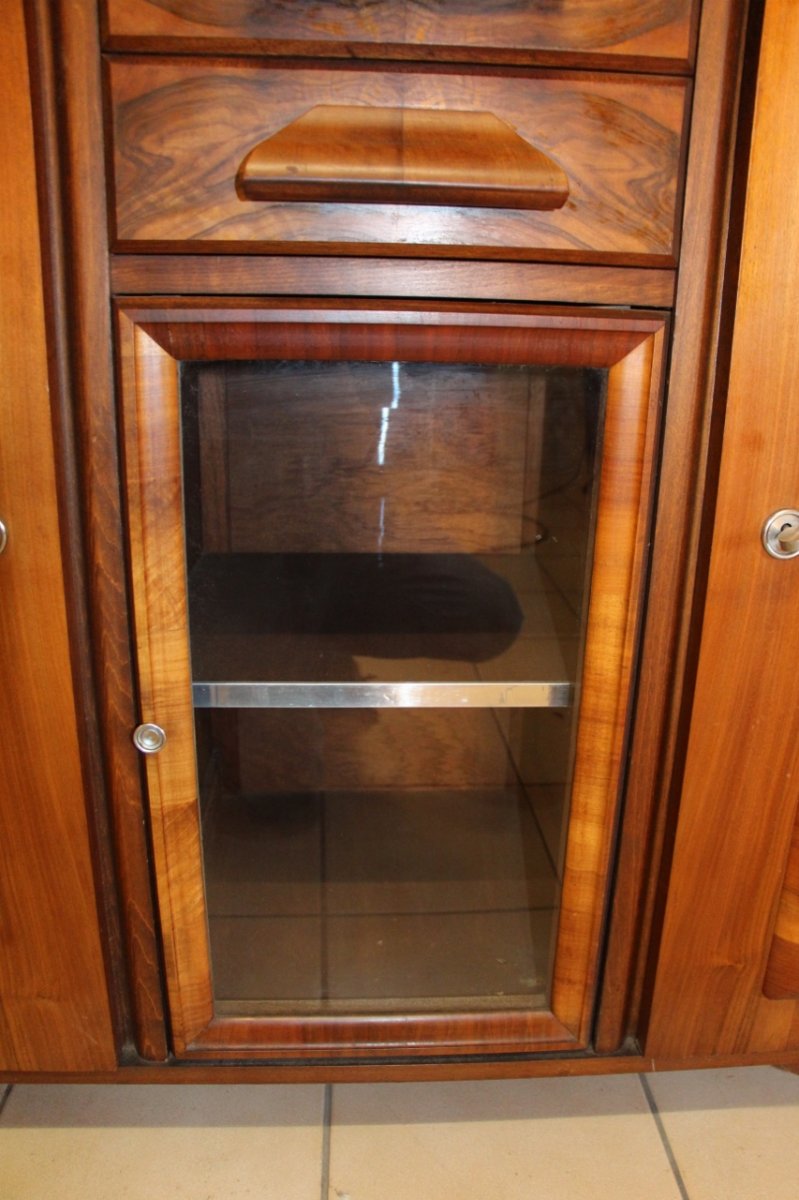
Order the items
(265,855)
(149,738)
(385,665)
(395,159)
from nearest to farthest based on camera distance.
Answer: (395,159)
(149,738)
(385,665)
(265,855)

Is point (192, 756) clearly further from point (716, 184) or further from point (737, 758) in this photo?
point (716, 184)

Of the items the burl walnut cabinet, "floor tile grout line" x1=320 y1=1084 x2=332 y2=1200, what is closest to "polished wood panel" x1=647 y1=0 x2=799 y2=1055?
the burl walnut cabinet

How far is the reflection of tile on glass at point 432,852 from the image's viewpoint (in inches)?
32.9

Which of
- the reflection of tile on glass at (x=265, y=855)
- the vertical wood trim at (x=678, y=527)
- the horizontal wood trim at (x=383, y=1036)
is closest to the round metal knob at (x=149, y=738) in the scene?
the reflection of tile on glass at (x=265, y=855)

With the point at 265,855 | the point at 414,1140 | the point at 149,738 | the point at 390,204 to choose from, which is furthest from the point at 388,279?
the point at 414,1140

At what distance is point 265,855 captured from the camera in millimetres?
840

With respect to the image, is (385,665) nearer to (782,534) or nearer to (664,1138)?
(782,534)

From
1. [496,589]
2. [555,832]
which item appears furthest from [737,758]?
[496,589]

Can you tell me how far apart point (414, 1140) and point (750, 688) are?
1.66 feet

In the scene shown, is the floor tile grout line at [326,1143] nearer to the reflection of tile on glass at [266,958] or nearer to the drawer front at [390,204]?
the reflection of tile on glass at [266,958]

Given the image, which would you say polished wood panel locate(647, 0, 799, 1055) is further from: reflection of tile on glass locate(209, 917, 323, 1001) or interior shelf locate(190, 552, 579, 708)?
reflection of tile on glass locate(209, 917, 323, 1001)

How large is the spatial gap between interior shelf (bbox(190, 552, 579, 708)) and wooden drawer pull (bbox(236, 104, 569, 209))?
0.94 ft

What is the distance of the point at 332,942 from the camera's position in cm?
80

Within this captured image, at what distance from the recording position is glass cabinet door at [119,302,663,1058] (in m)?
0.58
